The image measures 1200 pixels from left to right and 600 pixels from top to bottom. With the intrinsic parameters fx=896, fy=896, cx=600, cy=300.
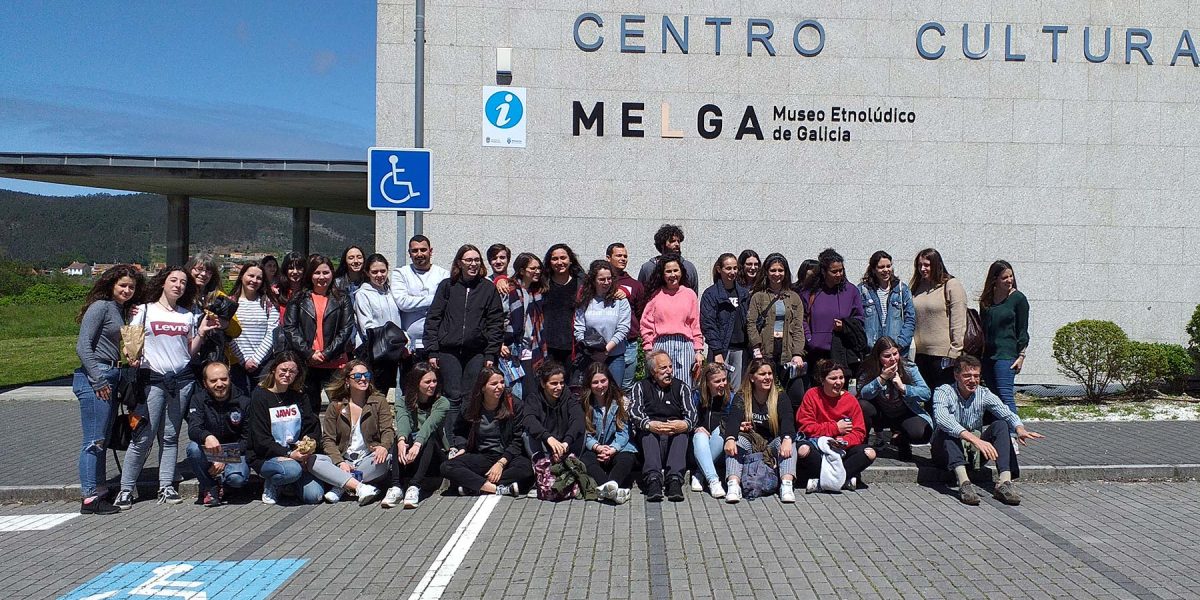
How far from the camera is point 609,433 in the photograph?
7.27m

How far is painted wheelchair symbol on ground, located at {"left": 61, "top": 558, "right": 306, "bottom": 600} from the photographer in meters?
4.80

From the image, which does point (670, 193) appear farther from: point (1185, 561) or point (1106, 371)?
point (1185, 561)

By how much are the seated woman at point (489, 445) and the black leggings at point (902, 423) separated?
2928 mm

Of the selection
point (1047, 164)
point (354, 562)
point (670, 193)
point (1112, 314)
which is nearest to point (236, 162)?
point (670, 193)

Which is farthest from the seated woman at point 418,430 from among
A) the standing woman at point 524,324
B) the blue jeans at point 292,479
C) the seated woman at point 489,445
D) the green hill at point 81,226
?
the green hill at point 81,226

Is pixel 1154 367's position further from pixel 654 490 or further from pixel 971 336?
pixel 654 490

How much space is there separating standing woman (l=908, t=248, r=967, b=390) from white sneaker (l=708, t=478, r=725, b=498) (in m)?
2.48

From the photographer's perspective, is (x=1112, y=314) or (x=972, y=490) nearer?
(x=972, y=490)

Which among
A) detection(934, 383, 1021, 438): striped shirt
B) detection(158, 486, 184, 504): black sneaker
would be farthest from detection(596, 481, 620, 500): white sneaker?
detection(158, 486, 184, 504): black sneaker

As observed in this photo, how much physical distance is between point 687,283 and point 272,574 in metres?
4.42

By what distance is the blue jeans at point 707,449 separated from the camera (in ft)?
23.4

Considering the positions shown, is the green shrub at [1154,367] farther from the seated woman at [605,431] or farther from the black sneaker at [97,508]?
the black sneaker at [97,508]

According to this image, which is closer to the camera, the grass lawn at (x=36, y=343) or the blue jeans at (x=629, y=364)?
the blue jeans at (x=629, y=364)

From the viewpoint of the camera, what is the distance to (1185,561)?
5305 mm
